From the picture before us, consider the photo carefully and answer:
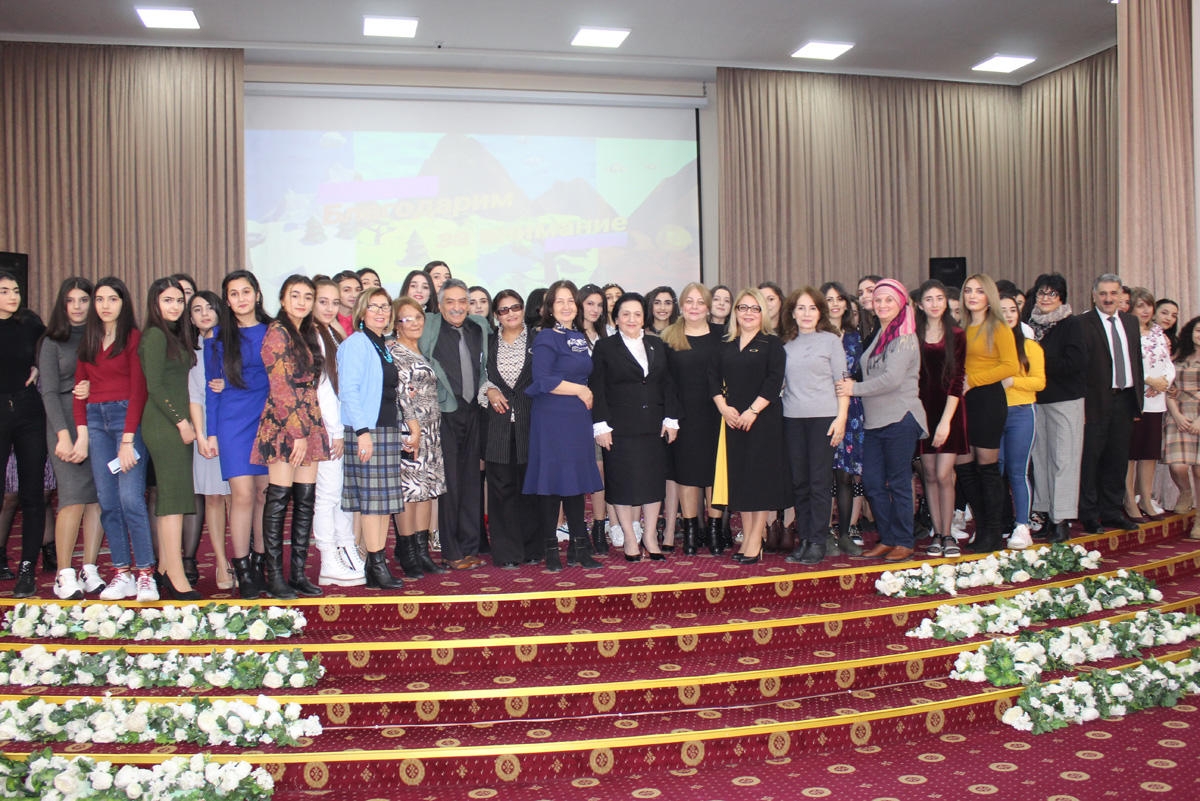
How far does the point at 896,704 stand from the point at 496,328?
2.92m

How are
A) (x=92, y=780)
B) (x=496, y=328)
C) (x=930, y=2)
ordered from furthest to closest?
(x=930, y=2)
(x=496, y=328)
(x=92, y=780)

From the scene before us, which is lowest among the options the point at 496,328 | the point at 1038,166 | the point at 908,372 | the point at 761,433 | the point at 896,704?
the point at 896,704

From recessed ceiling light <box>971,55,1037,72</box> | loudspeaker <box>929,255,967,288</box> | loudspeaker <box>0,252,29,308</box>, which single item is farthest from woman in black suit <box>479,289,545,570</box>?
recessed ceiling light <box>971,55,1037,72</box>

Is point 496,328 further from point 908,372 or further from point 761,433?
point 908,372

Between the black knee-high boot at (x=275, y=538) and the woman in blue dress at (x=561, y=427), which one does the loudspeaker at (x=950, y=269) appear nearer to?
the woman in blue dress at (x=561, y=427)

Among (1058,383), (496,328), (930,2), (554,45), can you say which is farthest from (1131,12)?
(496,328)

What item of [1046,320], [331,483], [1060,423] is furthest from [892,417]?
[331,483]

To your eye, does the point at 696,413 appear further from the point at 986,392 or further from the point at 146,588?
the point at 146,588

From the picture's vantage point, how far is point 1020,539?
5.07m

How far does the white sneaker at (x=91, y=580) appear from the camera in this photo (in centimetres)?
433

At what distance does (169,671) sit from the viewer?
11.8 feet

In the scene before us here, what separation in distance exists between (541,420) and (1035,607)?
257 cm

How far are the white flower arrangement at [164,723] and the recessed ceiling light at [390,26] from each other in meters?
6.87

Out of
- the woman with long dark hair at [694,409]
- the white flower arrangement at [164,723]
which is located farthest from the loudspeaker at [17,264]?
the woman with long dark hair at [694,409]
